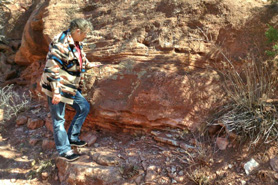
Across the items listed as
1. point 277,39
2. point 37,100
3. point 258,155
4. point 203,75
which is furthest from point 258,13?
point 37,100

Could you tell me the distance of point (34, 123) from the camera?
418 centimetres

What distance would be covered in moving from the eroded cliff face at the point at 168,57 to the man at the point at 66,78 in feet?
1.46

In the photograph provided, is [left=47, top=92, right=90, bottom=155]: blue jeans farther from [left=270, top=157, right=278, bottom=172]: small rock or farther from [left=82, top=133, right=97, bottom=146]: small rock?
[left=270, top=157, right=278, bottom=172]: small rock

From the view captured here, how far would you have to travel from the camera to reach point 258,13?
353 centimetres

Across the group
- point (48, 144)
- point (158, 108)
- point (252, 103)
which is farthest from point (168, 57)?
point (48, 144)

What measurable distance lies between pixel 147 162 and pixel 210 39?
6.50 ft

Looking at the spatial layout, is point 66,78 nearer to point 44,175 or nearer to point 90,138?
point 90,138

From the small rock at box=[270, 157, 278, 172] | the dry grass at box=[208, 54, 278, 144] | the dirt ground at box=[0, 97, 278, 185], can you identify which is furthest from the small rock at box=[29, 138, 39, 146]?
the small rock at box=[270, 157, 278, 172]

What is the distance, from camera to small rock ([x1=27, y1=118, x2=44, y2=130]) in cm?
418

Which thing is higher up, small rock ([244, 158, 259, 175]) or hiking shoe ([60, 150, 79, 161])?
Result: small rock ([244, 158, 259, 175])

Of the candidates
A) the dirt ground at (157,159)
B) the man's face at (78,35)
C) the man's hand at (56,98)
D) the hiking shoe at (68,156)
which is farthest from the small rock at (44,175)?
the man's face at (78,35)

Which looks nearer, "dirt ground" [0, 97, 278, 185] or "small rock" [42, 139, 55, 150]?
"dirt ground" [0, 97, 278, 185]

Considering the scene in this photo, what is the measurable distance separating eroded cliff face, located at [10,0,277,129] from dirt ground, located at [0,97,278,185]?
220mm

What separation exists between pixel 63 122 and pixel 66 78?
23.1 inches
